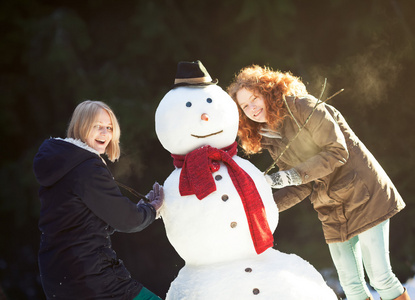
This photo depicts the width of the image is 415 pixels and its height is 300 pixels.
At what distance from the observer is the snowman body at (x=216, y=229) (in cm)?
179

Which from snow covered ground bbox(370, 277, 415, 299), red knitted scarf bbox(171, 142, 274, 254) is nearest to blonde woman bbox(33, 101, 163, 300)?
red knitted scarf bbox(171, 142, 274, 254)

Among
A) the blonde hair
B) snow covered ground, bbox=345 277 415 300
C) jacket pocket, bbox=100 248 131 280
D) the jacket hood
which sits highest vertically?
the blonde hair

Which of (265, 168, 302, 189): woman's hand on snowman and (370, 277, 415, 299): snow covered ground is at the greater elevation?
(265, 168, 302, 189): woman's hand on snowman

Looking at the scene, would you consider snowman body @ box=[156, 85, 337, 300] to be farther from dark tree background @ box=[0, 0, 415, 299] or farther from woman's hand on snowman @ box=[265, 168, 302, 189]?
dark tree background @ box=[0, 0, 415, 299]

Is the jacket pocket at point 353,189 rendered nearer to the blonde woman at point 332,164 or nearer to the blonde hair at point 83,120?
the blonde woman at point 332,164

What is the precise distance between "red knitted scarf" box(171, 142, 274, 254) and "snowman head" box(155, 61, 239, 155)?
75 millimetres

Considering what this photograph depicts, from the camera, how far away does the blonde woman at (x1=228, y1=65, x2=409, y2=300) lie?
2.17m

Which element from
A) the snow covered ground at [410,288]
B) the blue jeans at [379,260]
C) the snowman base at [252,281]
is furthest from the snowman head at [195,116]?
the snow covered ground at [410,288]

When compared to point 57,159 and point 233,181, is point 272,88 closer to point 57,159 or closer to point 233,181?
point 233,181

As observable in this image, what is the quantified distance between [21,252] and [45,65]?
1.69 meters

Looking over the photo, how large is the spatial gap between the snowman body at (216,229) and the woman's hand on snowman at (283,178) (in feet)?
0.32

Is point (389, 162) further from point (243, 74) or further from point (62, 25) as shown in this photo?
point (62, 25)

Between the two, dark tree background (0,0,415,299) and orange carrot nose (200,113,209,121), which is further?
dark tree background (0,0,415,299)

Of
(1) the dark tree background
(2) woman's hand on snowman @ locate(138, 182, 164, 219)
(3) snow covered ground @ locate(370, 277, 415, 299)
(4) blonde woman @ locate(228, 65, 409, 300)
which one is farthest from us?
(1) the dark tree background
